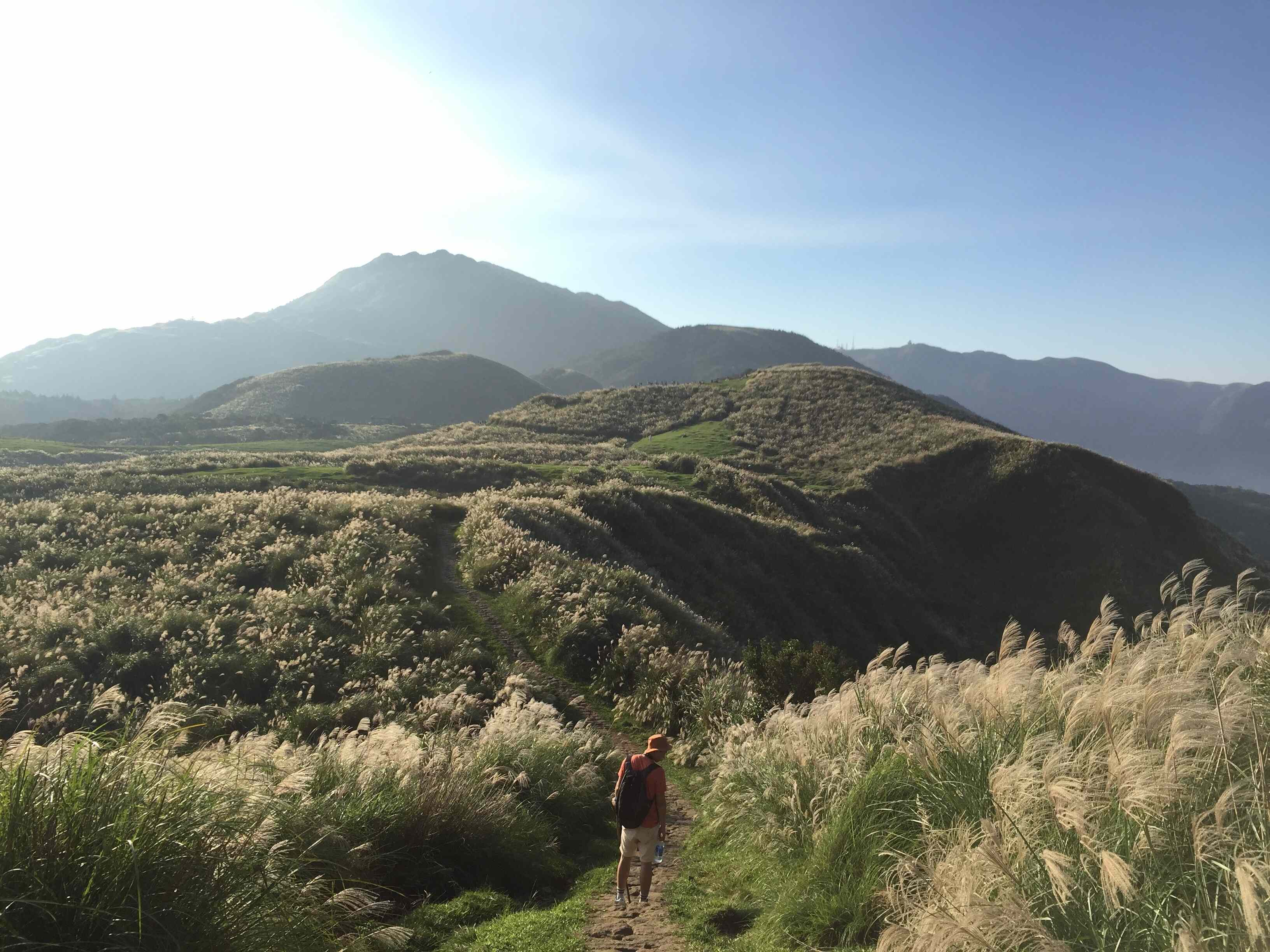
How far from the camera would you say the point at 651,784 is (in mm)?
7195

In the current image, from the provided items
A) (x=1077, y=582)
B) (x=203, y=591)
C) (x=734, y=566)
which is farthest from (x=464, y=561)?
(x=1077, y=582)

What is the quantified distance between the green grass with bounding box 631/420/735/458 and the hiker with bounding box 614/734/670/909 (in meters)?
45.6

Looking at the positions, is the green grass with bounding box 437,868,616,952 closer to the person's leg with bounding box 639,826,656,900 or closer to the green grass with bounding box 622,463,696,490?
the person's leg with bounding box 639,826,656,900

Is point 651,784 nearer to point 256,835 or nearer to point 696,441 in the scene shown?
point 256,835

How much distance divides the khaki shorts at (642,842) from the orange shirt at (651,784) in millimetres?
60

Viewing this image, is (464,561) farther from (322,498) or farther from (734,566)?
(734,566)

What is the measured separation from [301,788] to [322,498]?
2011cm

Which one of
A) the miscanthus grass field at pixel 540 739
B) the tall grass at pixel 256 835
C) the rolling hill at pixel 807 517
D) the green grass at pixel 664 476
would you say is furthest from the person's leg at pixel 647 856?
the green grass at pixel 664 476

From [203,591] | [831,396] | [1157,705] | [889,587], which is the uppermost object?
[831,396]

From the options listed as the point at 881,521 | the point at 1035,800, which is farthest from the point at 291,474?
the point at 881,521

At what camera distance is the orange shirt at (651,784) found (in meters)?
7.13

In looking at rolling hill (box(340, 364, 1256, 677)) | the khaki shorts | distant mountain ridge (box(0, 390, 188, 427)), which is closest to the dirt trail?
the khaki shorts

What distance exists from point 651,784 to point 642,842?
1.88 ft

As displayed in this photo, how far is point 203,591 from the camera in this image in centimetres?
1589
